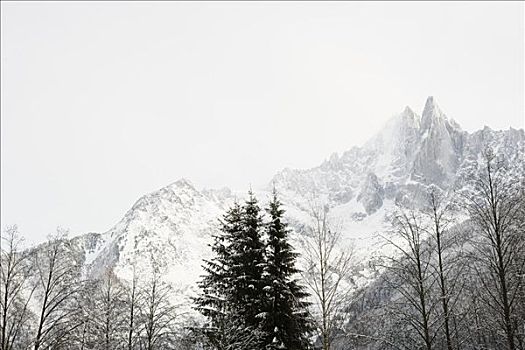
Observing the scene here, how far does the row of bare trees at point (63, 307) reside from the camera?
17.8 metres

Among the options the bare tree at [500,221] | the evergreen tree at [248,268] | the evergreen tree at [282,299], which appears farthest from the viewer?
the evergreen tree at [248,268]

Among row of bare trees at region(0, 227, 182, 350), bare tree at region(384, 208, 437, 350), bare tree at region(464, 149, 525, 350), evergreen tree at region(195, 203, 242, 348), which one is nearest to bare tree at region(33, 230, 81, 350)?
row of bare trees at region(0, 227, 182, 350)

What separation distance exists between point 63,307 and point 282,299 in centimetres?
1446

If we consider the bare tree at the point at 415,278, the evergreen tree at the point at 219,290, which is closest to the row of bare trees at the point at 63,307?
the evergreen tree at the point at 219,290

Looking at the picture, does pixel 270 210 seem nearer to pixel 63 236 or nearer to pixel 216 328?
pixel 216 328

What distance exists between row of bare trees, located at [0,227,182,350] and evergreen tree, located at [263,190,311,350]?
5277 mm

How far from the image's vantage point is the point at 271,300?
2031 centimetres

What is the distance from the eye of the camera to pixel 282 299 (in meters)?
20.6

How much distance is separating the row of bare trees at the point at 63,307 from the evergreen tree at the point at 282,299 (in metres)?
5.28

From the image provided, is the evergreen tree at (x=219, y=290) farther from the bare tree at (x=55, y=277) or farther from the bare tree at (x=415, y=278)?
the bare tree at (x=415, y=278)

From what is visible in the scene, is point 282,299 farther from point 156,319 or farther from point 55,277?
point 55,277

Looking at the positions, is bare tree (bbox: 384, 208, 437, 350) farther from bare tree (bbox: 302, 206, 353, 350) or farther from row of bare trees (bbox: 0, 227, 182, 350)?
row of bare trees (bbox: 0, 227, 182, 350)

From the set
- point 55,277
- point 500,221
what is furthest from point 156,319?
point 500,221

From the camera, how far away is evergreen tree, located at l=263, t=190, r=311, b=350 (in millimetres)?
20078
